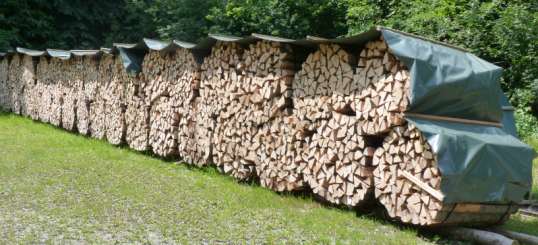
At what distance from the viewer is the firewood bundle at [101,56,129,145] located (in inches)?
460

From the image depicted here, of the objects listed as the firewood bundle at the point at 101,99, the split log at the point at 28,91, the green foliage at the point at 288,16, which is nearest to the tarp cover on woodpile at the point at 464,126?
the firewood bundle at the point at 101,99

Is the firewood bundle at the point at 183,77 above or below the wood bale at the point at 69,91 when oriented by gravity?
above

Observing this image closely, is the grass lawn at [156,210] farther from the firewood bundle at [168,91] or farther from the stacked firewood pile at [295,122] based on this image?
the firewood bundle at [168,91]

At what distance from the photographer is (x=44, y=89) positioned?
612 inches

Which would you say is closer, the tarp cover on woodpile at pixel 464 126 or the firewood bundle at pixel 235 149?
the tarp cover on woodpile at pixel 464 126

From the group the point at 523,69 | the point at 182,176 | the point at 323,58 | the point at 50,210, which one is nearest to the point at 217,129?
the point at 182,176

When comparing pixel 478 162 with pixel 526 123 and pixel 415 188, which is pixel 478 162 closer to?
pixel 415 188

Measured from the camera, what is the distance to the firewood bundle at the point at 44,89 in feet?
50.2

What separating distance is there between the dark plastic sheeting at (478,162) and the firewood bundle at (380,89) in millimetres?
242

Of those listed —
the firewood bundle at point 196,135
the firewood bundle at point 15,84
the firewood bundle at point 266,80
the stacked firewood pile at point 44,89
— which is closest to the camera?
the firewood bundle at point 266,80

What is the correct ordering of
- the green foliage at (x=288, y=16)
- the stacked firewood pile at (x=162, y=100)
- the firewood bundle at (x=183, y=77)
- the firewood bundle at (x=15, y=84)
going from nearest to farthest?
the firewood bundle at (x=183, y=77), the stacked firewood pile at (x=162, y=100), the firewood bundle at (x=15, y=84), the green foliage at (x=288, y=16)

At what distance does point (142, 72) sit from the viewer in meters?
11.0

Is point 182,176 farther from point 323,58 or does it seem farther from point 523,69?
point 523,69

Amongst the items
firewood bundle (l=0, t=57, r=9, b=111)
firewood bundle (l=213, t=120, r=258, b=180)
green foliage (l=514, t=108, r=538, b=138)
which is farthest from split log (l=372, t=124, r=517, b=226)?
firewood bundle (l=0, t=57, r=9, b=111)
